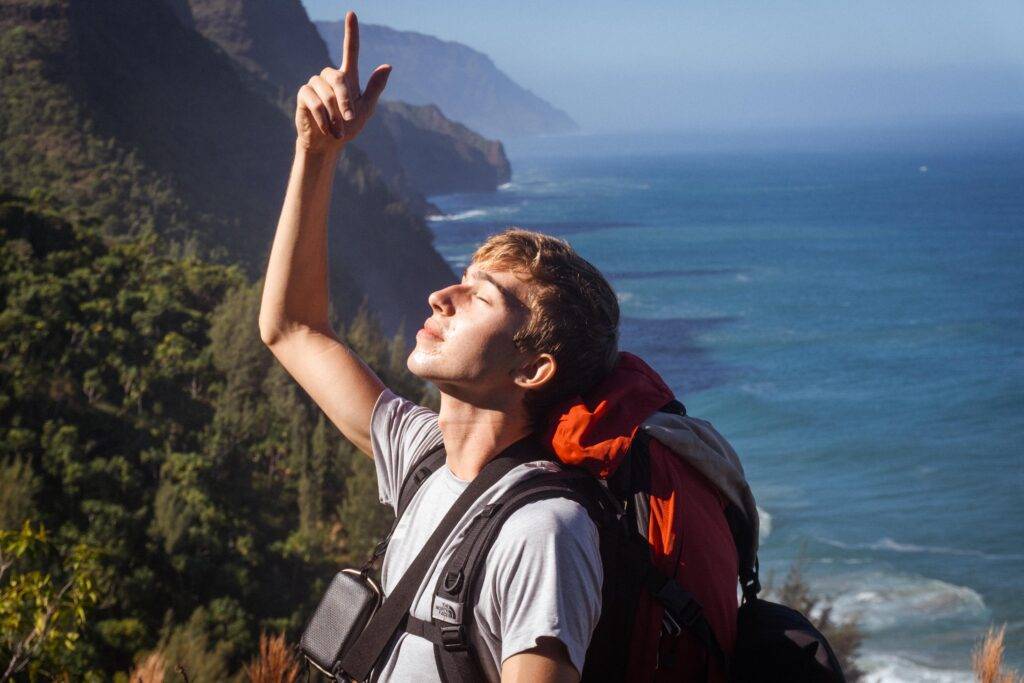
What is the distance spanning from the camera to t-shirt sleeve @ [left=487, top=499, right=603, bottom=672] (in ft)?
4.49

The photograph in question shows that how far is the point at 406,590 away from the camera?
155 cm

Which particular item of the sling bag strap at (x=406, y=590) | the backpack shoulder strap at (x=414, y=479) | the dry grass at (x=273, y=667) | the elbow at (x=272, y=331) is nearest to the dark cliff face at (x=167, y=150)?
the dry grass at (x=273, y=667)

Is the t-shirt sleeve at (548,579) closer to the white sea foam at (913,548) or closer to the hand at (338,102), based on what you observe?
the hand at (338,102)

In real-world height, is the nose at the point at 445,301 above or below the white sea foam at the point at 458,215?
above

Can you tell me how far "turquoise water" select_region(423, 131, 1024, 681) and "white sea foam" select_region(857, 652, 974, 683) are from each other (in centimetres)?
6

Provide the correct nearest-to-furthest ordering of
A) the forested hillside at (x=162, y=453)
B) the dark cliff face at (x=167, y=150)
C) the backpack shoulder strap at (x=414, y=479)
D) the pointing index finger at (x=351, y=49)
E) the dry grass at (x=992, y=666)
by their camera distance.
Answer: the backpack shoulder strap at (x=414, y=479) < the pointing index finger at (x=351, y=49) < the dry grass at (x=992, y=666) < the forested hillside at (x=162, y=453) < the dark cliff face at (x=167, y=150)

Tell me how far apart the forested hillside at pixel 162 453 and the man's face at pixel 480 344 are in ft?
13.1

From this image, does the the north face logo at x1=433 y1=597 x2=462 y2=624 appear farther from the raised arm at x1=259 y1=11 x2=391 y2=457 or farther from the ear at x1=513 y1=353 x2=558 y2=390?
the raised arm at x1=259 y1=11 x2=391 y2=457

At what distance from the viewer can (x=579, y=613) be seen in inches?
54.3

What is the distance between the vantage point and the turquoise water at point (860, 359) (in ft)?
96.5

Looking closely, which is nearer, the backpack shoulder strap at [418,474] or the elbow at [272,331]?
the backpack shoulder strap at [418,474]

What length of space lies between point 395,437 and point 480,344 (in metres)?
0.37

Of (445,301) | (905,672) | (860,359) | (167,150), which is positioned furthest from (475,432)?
(860,359)

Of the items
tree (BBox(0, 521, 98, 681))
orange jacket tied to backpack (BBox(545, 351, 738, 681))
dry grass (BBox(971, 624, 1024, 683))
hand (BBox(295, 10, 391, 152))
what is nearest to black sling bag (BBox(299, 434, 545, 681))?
orange jacket tied to backpack (BBox(545, 351, 738, 681))
